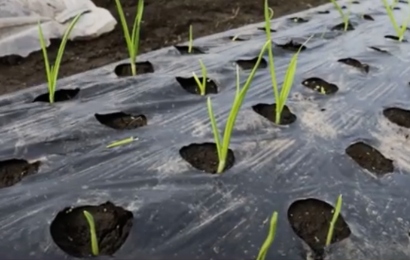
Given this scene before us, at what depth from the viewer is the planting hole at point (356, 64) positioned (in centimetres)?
172

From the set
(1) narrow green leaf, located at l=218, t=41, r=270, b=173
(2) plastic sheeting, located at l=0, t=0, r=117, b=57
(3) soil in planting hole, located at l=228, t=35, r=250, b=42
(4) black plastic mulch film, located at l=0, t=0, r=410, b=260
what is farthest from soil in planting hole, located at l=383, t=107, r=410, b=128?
(2) plastic sheeting, located at l=0, t=0, r=117, b=57

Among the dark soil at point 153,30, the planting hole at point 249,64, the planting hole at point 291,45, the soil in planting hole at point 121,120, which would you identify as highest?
the soil in planting hole at point 121,120

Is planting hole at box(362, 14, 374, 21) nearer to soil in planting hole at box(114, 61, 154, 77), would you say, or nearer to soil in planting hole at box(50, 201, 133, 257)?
soil in planting hole at box(114, 61, 154, 77)

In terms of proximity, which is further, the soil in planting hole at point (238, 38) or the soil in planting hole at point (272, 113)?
the soil in planting hole at point (238, 38)

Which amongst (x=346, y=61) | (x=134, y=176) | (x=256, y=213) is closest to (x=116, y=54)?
(x=346, y=61)

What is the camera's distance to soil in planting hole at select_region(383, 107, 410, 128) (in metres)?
1.39

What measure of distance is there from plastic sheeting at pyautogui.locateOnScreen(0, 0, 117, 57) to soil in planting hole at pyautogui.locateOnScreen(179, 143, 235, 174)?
1.34 m

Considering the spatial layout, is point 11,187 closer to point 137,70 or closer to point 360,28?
point 137,70

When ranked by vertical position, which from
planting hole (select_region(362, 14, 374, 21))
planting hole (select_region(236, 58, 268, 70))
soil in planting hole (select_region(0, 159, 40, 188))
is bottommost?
planting hole (select_region(362, 14, 374, 21))

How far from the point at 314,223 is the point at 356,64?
3.13 feet

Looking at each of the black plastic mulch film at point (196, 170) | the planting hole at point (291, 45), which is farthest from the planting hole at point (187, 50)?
the planting hole at point (291, 45)

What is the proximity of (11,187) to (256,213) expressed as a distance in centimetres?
50

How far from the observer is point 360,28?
2273 mm

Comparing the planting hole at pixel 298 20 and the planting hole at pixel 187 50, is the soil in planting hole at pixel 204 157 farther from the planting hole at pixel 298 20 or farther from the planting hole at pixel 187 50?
the planting hole at pixel 298 20
